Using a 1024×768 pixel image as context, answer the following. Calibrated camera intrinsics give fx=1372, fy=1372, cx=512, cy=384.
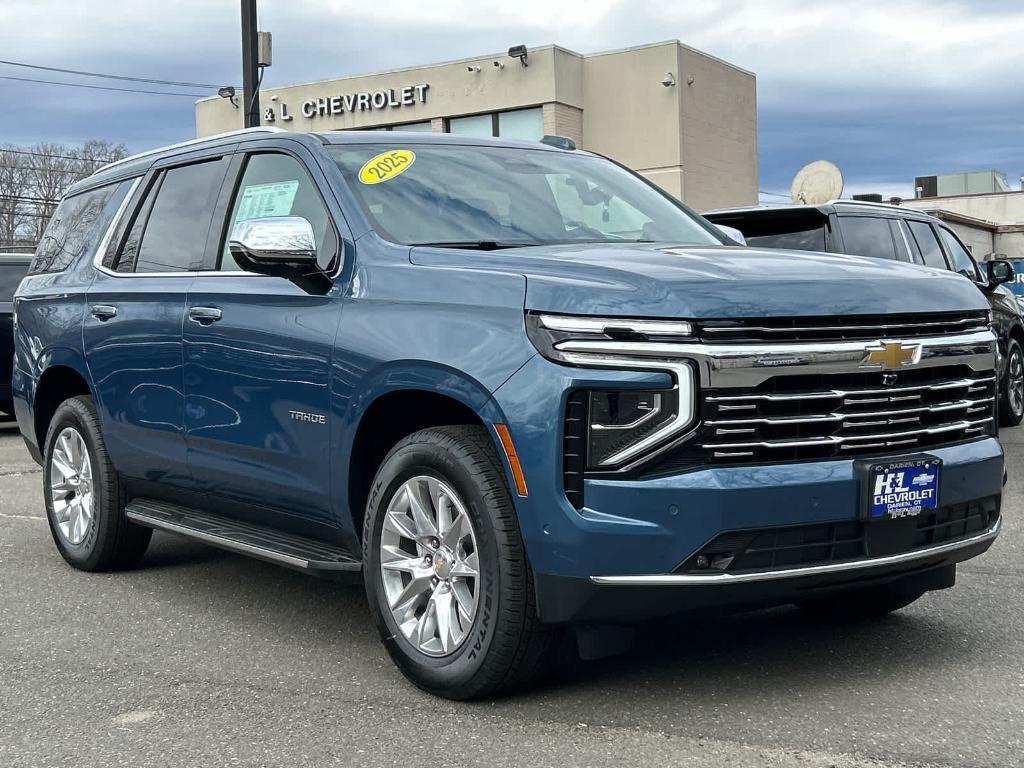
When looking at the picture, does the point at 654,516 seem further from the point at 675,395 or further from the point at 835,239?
the point at 835,239

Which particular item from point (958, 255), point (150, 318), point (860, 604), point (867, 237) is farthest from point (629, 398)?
point (958, 255)

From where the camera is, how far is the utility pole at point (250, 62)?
15.9 metres

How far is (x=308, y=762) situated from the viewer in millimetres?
3799

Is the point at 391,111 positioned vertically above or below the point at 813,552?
above

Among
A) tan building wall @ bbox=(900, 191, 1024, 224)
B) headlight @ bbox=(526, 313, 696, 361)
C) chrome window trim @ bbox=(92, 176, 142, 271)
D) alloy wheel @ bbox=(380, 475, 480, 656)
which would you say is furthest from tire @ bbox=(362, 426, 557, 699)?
tan building wall @ bbox=(900, 191, 1024, 224)

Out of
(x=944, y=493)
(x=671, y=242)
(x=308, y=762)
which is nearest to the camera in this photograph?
(x=308, y=762)

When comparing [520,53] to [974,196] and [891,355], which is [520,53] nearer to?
[891,355]

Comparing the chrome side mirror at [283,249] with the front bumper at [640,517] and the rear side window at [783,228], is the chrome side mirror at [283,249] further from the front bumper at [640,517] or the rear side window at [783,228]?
the rear side window at [783,228]

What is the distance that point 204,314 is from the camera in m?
5.43

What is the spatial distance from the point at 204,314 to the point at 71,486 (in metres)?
1.80

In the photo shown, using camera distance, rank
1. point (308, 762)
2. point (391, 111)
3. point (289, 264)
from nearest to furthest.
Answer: point (308, 762) → point (289, 264) → point (391, 111)

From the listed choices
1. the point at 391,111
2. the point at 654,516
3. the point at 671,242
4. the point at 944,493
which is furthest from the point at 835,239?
the point at 391,111

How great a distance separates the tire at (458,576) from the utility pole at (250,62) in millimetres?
12099

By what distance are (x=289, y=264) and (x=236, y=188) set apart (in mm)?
980
